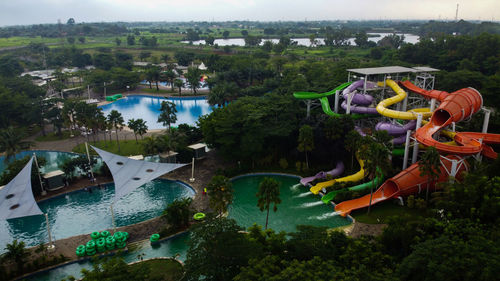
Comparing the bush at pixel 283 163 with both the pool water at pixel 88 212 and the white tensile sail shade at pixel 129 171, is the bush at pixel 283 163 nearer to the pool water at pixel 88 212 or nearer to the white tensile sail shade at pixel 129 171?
the pool water at pixel 88 212

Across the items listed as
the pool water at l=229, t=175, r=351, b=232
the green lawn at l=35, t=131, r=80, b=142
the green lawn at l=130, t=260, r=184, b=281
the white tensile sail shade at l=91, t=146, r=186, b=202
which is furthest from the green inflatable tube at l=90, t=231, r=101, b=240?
the green lawn at l=35, t=131, r=80, b=142

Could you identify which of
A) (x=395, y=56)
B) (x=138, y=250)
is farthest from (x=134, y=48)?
(x=138, y=250)

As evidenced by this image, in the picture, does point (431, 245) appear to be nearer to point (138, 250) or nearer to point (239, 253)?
point (239, 253)

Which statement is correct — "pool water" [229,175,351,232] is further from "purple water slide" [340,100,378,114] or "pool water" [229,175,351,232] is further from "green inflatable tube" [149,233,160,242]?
"purple water slide" [340,100,378,114]

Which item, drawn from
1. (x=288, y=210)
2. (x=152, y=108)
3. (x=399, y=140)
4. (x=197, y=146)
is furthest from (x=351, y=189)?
(x=152, y=108)

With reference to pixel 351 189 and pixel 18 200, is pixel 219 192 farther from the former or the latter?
pixel 18 200

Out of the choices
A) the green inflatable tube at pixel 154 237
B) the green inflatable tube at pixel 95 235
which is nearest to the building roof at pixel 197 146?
A: the green inflatable tube at pixel 154 237
